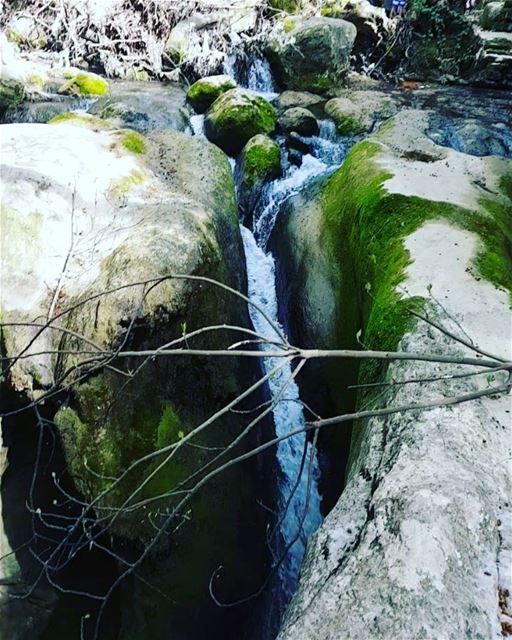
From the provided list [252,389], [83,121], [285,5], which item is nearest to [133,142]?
[83,121]

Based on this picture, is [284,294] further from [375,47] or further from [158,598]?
[375,47]

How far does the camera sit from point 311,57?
38.4ft

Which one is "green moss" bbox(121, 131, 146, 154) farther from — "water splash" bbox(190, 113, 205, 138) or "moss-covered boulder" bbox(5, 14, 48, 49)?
"moss-covered boulder" bbox(5, 14, 48, 49)

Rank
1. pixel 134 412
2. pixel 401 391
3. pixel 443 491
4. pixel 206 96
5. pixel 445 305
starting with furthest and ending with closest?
pixel 206 96 → pixel 134 412 → pixel 445 305 → pixel 401 391 → pixel 443 491

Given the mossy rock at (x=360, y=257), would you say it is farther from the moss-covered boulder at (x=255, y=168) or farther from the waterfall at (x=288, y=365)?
the moss-covered boulder at (x=255, y=168)

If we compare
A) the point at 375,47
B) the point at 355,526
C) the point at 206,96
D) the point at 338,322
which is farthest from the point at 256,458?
the point at 375,47

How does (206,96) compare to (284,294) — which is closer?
(284,294)

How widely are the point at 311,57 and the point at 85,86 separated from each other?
5.13 metres

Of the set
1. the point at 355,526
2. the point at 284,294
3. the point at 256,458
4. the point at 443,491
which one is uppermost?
the point at 443,491

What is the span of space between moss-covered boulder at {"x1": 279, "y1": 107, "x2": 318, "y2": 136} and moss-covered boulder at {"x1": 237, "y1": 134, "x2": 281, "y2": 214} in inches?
44.4

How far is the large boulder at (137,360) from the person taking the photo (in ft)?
11.3

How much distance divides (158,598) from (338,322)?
283 cm

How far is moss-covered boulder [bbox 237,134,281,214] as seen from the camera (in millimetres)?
7816

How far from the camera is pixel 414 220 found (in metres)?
4.41
